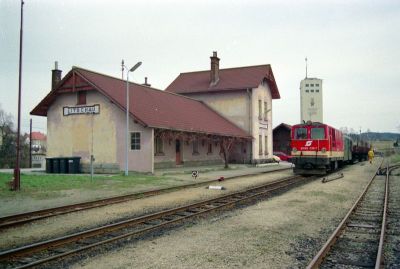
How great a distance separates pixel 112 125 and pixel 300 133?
11.0 m

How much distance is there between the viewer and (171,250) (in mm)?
6582

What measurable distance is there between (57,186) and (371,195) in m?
12.1

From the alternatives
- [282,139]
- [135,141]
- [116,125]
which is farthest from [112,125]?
[282,139]

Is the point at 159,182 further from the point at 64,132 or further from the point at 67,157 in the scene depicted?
the point at 64,132

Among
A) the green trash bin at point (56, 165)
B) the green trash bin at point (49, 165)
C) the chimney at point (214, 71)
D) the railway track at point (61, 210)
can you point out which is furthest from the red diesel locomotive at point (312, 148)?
the chimney at point (214, 71)

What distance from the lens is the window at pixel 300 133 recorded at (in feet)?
72.5

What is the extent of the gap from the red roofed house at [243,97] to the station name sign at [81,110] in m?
14.5

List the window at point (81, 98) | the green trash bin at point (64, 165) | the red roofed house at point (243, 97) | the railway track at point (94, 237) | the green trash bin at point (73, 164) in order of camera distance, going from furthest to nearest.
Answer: the red roofed house at point (243, 97), the window at point (81, 98), the green trash bin at point (64, 165), the green trash bin at point (73, 164), the railway track at point (94, 237)

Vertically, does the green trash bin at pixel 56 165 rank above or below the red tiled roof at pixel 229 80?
below

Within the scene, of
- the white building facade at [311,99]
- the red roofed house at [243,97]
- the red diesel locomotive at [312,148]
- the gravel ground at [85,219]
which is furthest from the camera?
the white building facade at [311,99]

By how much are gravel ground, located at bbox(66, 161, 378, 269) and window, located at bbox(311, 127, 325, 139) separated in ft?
36.2

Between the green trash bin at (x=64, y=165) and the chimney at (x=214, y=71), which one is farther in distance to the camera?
the chimney at (x=214, y=71)

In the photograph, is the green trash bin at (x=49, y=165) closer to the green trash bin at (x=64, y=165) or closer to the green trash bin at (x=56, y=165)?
the green trash bin at (x=56, y=165)

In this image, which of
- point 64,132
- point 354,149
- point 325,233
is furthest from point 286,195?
point 354,149
